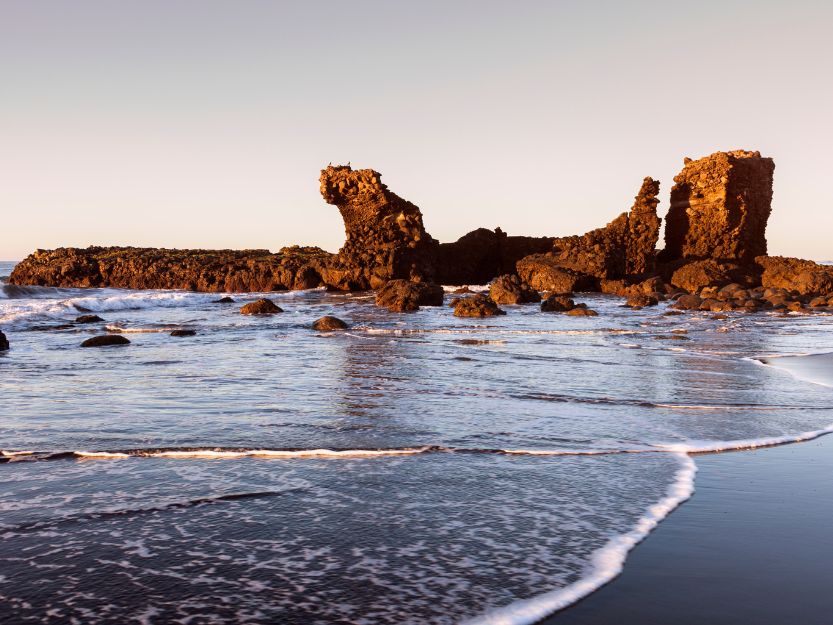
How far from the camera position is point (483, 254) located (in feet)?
195

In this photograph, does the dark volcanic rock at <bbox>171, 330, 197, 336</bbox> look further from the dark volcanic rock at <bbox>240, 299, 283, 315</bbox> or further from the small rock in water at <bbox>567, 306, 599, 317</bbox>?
the small rock in water at <bbox>567, 306, 599, 317</bbox>

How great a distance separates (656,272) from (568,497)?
161 feet

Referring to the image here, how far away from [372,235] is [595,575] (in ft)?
161

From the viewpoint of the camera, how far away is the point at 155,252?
A: 71312mm

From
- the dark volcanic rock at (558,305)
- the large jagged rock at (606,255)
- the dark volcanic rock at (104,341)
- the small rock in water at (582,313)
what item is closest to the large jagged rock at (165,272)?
the large jagged rock at (606,255)

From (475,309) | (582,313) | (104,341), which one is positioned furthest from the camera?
(582,313)

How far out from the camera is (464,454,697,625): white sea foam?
3.01m

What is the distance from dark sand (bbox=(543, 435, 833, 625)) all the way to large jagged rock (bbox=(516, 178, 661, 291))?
4083 centimetres

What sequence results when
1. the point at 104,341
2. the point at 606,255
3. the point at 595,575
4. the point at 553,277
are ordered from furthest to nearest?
the point at 606,255, the point at 553,277, the point at 104,341, the point at 595,575

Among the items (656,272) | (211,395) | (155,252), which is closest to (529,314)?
(211,395)

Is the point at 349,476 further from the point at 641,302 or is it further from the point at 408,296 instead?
the point at 641,302

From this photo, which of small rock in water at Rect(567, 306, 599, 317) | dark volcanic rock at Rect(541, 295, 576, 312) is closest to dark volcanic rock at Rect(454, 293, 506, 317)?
small rock in water at Rect(567, 306, 599, 317)

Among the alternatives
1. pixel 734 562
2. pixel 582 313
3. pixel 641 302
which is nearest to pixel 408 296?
pixel 582 313

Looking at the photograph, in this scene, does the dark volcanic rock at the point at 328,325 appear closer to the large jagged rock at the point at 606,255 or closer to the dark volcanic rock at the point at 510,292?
the dark volcanic rock at the point at 510,292
